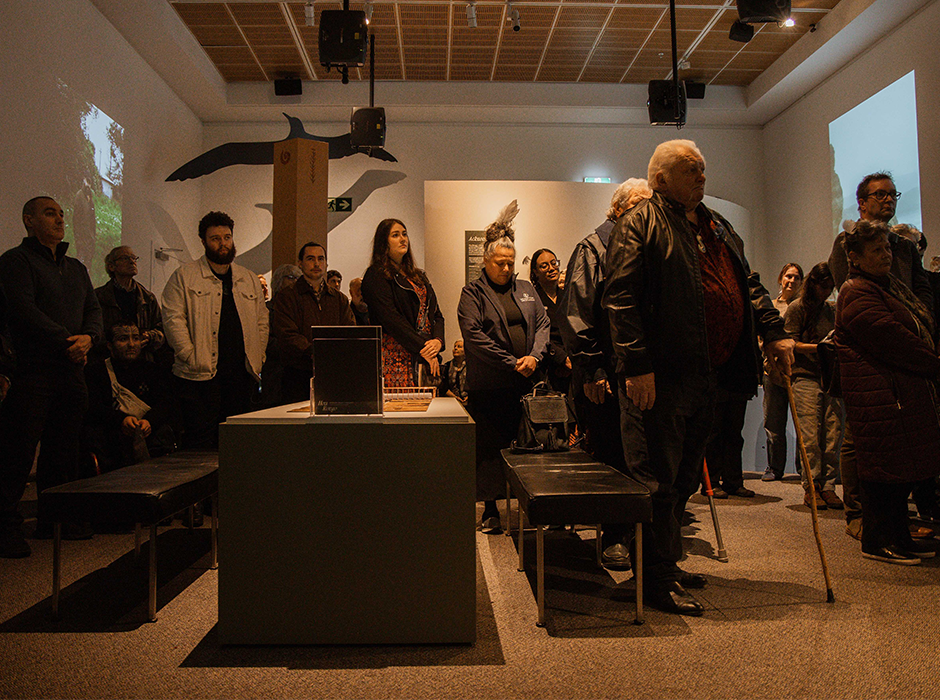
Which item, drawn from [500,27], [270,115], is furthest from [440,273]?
[270,115]

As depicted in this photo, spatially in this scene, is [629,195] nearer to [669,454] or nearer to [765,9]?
[669,454]

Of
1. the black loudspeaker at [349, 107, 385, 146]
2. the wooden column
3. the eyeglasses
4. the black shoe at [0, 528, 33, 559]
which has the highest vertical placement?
the black loudspeaker at [349, 107, 385, 146]

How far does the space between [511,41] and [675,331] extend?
506cm

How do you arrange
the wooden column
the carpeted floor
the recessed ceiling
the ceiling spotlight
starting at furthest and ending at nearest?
the recessed ceiling → the ceiling spotlight → the wooden column → the carpeted floor

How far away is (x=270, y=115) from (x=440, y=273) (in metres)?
2.87

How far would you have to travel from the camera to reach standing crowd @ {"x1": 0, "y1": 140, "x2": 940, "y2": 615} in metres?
2.32

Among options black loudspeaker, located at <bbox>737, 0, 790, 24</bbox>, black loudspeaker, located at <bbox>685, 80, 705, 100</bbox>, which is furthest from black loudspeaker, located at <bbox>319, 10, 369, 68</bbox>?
black loudspeaker, located at <bbox>685, 80, 705, 100</bbox>

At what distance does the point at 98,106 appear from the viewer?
5.44 meters

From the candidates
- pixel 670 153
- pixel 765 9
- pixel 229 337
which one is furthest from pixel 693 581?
pixel 765 9

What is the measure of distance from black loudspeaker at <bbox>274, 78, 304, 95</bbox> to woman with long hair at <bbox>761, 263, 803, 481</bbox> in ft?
16.4

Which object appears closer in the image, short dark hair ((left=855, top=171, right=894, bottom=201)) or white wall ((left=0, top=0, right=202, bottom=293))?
short dark hair ((left=855, top=171, right=894, bottom=201))

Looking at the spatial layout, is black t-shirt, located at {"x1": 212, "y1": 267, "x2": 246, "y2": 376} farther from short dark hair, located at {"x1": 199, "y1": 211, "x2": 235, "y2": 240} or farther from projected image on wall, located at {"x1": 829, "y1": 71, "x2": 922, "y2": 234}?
projected image on wall, located at {"x1": 829, "y1": 71, "x2": 922, "y2": 234}

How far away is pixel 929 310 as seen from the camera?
3115 mm

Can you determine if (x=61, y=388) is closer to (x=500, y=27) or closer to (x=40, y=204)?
(x=40, y=204)
